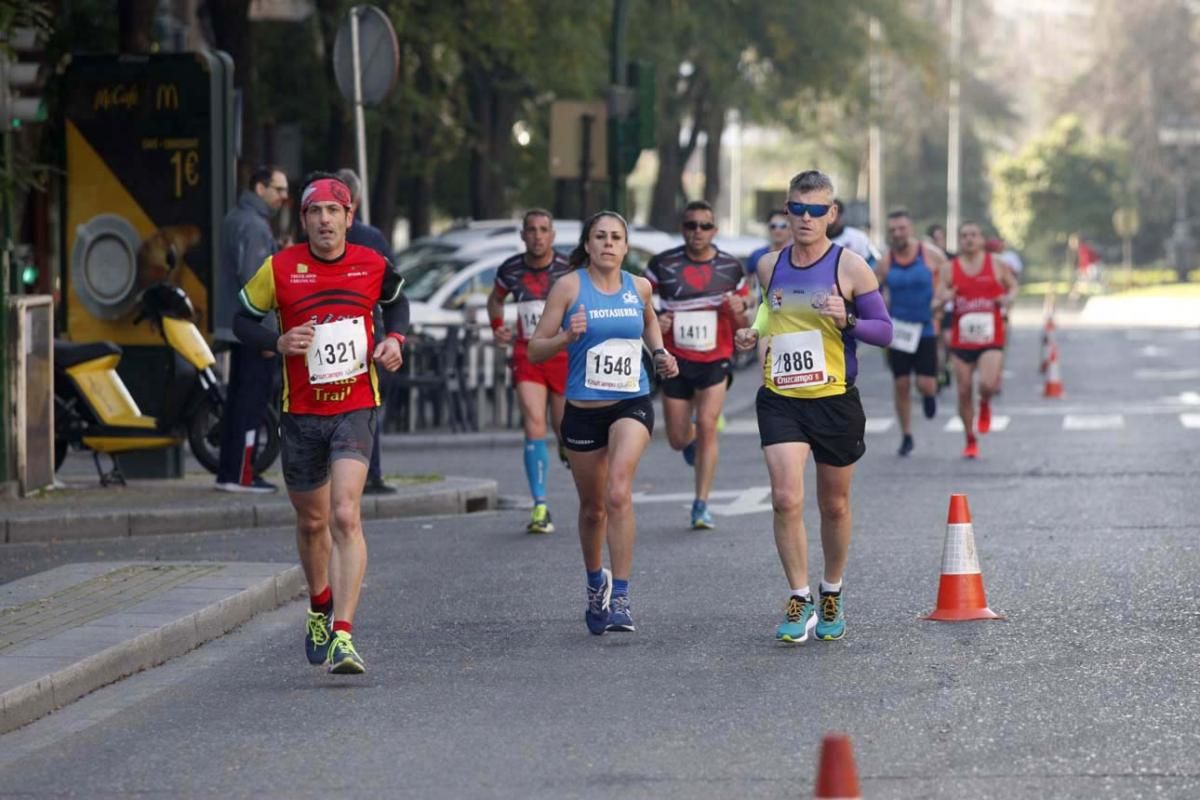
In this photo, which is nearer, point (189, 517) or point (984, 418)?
point (189, 517)

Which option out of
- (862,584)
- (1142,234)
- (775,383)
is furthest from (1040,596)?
(1142,234)

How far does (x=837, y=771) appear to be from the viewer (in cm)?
524

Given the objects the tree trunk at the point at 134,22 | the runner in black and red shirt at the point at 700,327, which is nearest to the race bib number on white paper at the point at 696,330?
the runner in black and red shirt at the point at 700,327

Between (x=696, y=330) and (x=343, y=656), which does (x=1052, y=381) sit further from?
(x=343, y=656)

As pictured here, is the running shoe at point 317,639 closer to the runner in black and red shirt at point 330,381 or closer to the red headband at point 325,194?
the runner in black and red shirt at point 330,381

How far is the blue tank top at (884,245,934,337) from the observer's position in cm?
1944

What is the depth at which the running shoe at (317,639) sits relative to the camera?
365 inches

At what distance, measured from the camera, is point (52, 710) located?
8.50 metres

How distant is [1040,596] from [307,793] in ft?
15.8

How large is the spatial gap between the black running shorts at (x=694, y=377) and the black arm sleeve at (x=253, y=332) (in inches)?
185

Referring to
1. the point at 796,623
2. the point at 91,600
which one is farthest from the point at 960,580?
the point at 91,600

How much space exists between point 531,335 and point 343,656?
16.6ft

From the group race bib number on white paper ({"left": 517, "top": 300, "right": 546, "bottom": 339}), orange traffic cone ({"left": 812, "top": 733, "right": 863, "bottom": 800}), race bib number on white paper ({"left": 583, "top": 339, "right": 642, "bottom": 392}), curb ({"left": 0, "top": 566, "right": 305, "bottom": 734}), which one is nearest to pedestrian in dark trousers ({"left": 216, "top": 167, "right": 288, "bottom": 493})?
race bib number on white paper ({"left": 517, "top": 300, "right": 546, "bottom": 339})

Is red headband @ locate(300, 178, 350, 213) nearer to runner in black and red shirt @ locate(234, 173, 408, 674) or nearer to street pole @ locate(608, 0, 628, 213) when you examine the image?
runner in black and red shirt @ locate(234, 173, 408, 674)
